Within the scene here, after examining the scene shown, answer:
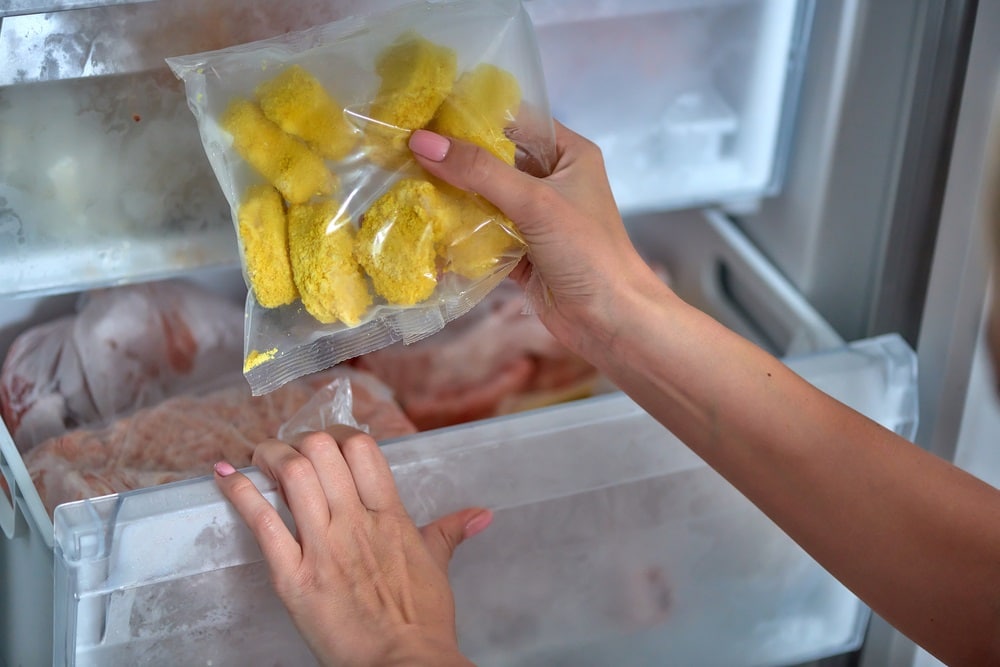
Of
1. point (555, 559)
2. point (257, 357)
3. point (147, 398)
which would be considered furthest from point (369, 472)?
point (147, 398)

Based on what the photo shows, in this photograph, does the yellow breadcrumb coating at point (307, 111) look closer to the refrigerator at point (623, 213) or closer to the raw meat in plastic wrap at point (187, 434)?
the refrigerator at point (623, 213)

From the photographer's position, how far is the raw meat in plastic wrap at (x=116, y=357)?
1.03m

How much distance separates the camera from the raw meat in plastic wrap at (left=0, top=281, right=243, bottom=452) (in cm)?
103

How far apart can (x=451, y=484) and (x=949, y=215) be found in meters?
0.55

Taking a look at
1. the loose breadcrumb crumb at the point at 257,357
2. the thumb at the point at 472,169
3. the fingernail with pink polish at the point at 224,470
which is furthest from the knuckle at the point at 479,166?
the fingernail with pink polish at the point at 224,470

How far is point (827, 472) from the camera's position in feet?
2.70

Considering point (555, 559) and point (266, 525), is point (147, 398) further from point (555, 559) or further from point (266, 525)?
point (555, 559)

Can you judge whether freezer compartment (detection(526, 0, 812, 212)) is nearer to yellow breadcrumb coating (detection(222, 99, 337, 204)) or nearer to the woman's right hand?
the woman's right hand

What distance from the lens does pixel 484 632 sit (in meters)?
1.00

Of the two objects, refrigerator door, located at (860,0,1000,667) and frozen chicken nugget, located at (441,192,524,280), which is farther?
refrigerator door, located at (860,0,1000,667)

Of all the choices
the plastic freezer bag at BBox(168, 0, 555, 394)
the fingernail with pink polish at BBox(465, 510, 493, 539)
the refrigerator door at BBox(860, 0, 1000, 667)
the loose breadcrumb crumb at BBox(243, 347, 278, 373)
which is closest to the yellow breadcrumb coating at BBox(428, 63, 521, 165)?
the plastic freezer bag at BBox(168, 0, 555, 394)

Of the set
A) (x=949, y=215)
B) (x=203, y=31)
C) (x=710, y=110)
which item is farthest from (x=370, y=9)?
(x=949, y=215)

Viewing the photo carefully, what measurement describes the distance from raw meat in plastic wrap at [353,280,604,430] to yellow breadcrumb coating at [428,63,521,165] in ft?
1.28

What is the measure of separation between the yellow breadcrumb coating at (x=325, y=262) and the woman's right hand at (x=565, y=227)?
81mm
